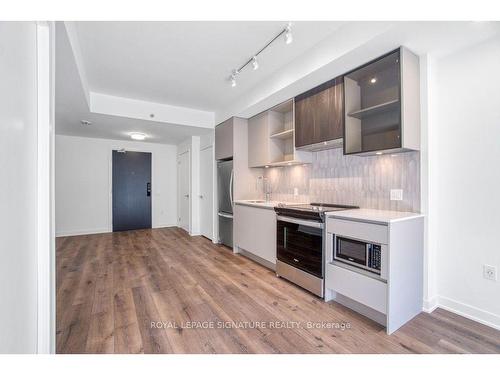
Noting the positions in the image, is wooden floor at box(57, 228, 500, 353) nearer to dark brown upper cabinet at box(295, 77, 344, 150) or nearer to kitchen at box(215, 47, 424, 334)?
kitchen at box(215, 47, 424, 334)

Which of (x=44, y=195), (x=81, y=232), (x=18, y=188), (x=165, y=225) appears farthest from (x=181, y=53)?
(x=81, y=232)

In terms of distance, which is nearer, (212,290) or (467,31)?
(467,31)

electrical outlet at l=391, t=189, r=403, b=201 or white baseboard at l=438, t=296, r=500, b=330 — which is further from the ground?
electrical outlet at l=391, t=189, r=403, b=201

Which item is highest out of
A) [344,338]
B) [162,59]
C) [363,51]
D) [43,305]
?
[162,59]

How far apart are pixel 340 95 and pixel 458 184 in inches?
52.2

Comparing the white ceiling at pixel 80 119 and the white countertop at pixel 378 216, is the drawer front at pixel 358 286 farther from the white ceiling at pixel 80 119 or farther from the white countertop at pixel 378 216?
the white ceiling at pixel 80 119

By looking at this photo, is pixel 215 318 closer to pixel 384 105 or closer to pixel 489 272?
pixel 489 272

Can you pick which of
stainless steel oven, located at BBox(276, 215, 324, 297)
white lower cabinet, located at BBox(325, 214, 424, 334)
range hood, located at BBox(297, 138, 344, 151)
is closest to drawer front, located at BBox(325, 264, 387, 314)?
white lower cabinet, located at BBox(325, 214, 424, 334)

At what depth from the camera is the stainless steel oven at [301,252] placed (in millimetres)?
2281

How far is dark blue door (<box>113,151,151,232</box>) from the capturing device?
5668mm

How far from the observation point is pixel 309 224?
2.36 m

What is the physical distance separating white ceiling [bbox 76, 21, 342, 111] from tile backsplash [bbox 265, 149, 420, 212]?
4.31 feet
